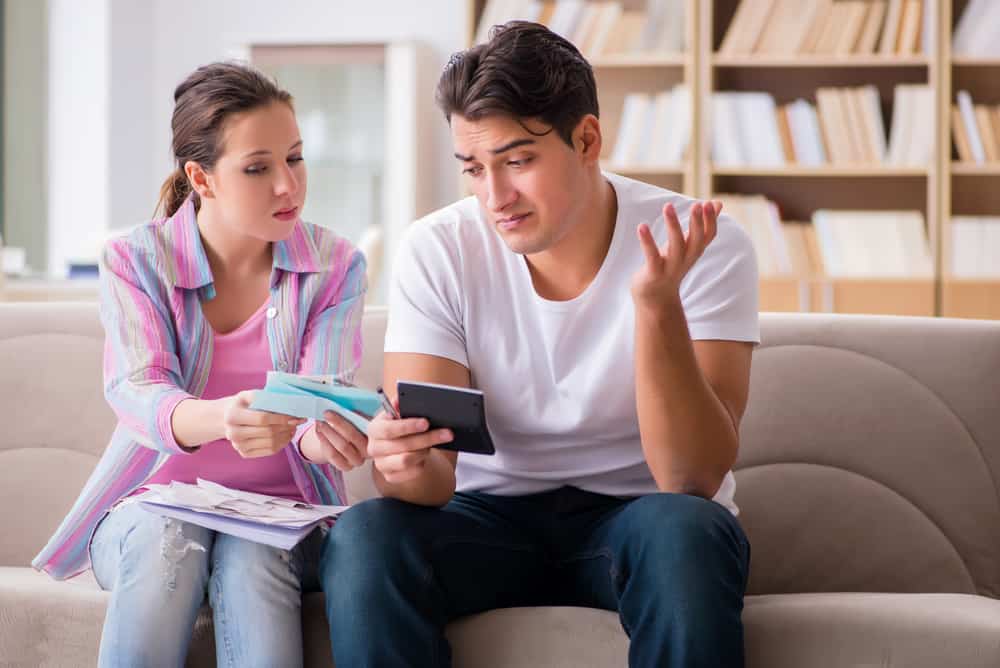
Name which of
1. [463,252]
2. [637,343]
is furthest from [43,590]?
[637,343]

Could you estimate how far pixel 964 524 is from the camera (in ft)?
6.14

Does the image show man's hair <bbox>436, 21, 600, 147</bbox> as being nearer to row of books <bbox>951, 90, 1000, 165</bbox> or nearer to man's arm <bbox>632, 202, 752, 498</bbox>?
man's arm <bbox>632, 202, 752, 498</bbox>

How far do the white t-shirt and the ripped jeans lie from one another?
33cm

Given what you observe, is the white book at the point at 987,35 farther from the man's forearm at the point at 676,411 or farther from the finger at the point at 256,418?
the finger at the point at 256,418

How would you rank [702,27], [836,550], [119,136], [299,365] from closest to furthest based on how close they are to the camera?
[299,365] → [836,550] → [702,27] → [119,136]

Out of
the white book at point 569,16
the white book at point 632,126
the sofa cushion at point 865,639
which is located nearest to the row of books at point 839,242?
the white book at point 632,126

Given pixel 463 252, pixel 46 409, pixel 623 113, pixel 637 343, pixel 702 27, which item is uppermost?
pixel 702 27

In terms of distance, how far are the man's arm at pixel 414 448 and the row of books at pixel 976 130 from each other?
9.67 feet

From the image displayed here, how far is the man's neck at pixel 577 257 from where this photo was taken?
5.63ft

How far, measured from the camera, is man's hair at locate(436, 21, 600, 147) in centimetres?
159

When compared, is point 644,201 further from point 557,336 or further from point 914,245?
point 914,245

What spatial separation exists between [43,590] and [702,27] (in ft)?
10.4

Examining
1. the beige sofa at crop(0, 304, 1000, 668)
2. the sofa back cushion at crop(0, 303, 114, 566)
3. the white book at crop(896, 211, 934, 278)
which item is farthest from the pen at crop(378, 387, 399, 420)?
the white book at crop(896, 211, 934, 278)

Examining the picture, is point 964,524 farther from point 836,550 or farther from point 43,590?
point 43,590
